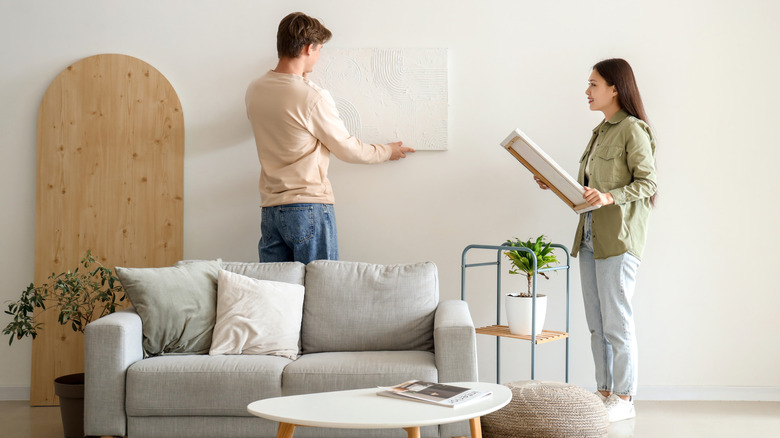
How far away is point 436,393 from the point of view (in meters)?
1.93

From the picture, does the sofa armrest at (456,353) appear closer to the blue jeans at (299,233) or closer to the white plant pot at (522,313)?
the white plant pot at (522,313)

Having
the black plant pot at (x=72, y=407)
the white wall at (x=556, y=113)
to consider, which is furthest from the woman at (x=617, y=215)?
the black plant pot at (x=72, y=407)

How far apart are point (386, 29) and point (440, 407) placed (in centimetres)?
234

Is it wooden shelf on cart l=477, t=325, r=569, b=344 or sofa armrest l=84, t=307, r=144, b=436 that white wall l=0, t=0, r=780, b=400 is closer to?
wooden shelf on cart l=477, t=325, r=569, b=344

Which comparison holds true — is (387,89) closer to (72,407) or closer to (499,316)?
(499,316)

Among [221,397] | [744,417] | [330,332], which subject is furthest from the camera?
[744,417]

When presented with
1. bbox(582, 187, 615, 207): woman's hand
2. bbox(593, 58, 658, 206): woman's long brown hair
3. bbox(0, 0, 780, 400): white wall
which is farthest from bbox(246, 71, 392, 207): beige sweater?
bbox(593, 58, 658, 206): woman's long brown hair

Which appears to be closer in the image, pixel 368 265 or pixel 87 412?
pixel 87 412

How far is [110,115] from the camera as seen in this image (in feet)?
11.5

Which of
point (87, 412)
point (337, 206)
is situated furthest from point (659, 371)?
point (87, 412)

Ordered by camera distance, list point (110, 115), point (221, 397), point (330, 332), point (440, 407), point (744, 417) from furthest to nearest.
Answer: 1. point (110, 115)
2. point (744, 417)
3. point (330, 332)
4. point (221, 397)
5. point (440, 407)

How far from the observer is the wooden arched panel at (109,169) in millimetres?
3492

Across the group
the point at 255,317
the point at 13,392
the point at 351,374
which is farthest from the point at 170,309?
the point at 13,392

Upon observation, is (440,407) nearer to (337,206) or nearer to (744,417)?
(337,206)
